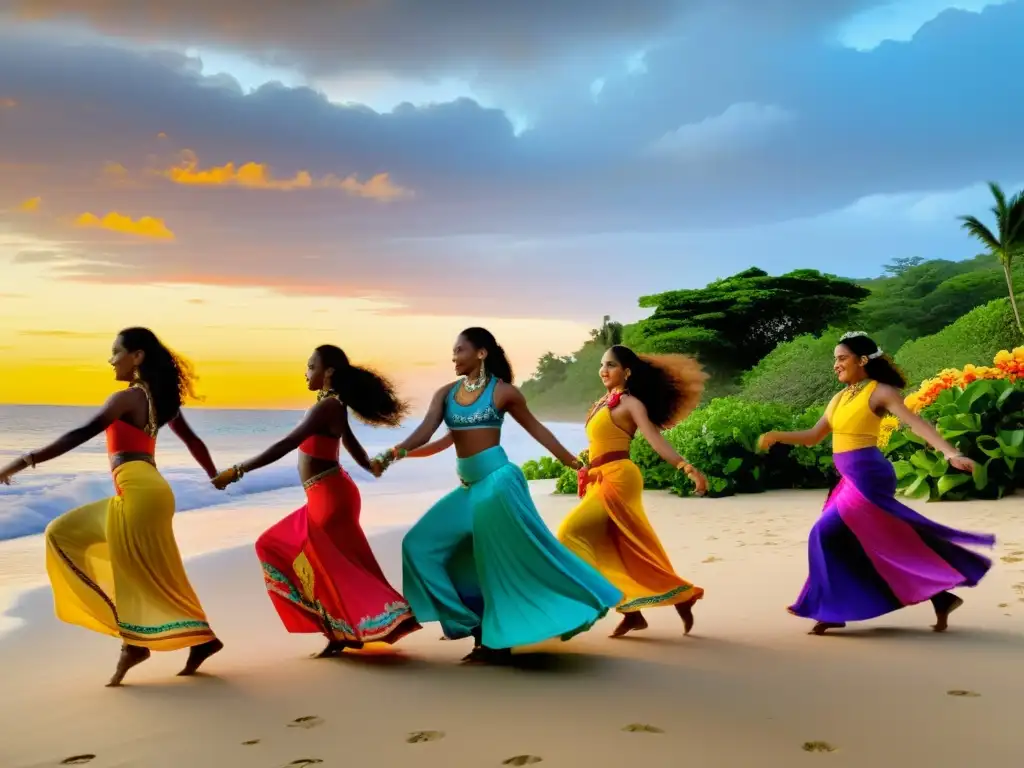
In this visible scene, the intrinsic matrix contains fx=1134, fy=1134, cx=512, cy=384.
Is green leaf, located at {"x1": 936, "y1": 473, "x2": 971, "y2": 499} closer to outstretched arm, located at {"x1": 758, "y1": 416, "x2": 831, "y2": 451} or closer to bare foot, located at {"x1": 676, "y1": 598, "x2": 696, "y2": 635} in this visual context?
outstretched arm, located at {"x1": 758, "y1": 416, "x2": 831, "y2": 451}

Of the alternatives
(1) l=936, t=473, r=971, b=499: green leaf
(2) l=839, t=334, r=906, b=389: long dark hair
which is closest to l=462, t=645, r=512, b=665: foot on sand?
(2) l=839, t=334, r=906, b=389: long dark hair

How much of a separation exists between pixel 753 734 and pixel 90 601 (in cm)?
347

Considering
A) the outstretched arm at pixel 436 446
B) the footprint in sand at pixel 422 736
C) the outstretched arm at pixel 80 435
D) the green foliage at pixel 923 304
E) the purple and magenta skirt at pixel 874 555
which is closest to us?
the footprint in sand at pixel 422 736

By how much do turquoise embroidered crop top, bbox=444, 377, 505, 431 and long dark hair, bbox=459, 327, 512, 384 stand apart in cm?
12

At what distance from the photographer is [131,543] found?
19.3 ft

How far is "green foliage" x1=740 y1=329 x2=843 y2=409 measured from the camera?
1007 inches

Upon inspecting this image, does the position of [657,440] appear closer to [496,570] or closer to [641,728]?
[496,570]

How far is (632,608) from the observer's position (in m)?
6.78

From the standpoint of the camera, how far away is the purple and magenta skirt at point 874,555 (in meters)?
6.82

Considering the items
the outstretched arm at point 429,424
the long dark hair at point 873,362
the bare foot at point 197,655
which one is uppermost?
the long dark hair at point 873,362

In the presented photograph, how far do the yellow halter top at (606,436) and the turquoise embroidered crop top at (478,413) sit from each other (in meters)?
1.04

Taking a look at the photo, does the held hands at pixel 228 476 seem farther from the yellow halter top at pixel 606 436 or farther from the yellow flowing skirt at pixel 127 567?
the yellow halter top at pixel 606 436

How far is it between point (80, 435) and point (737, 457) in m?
11.4

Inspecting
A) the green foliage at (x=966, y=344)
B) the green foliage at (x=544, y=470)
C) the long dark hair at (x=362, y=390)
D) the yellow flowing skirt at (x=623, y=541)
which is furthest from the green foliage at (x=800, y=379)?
the long dark hair at (x=362, y=390)
